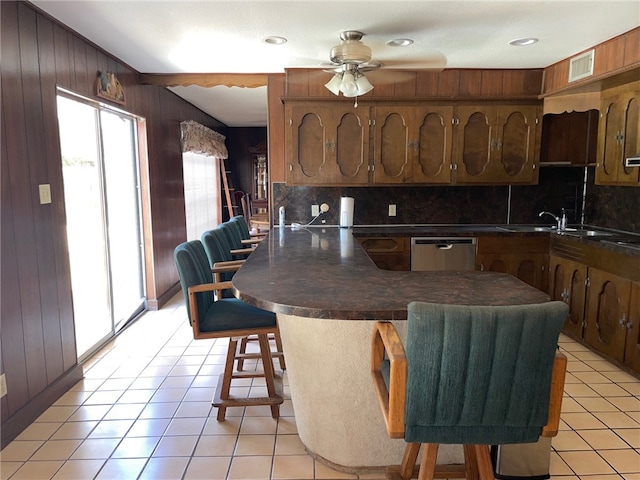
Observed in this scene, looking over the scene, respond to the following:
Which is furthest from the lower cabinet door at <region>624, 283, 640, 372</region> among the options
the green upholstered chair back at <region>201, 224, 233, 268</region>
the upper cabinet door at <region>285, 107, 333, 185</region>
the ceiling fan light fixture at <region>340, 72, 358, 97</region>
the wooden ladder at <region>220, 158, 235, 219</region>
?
the wooden ladder at <region>220, 158, 235, 219</region>

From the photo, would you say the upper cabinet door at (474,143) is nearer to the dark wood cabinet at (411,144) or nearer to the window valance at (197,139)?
the dark wood cabinet at (411,144)

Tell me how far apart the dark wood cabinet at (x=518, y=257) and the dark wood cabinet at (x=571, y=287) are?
0.30ft

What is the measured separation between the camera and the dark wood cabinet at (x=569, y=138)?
4.26 meters

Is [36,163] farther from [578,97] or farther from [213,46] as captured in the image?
[578,97]

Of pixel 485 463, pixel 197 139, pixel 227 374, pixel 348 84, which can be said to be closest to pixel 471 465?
pixel 485 463

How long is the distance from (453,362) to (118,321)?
3.60 meters

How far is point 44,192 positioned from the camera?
2.74m

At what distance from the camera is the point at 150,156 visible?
4.57 meters

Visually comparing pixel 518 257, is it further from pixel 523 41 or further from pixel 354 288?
pixel 354 288

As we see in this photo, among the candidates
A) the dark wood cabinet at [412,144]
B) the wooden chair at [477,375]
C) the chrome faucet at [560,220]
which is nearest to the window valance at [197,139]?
the dark wood cabinet at [412,144]

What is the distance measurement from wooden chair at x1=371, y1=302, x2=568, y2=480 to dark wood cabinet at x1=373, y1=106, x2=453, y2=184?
301 centimetres

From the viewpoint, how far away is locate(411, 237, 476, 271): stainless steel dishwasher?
4.04 meters

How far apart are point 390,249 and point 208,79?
2.32 meters

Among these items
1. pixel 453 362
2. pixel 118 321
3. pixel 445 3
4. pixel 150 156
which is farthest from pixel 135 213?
pixel 453 362
